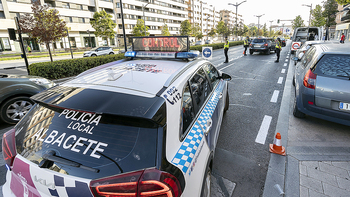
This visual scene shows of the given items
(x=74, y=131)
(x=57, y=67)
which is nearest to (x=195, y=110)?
(x=74, y=131)

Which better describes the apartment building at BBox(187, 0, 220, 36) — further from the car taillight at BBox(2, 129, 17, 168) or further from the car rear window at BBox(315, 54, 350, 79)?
the car taillight at BBox(2, 129, 17, 168)

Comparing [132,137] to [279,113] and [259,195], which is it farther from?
[279,113]

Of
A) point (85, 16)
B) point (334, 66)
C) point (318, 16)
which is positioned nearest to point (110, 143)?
point (334, 66)

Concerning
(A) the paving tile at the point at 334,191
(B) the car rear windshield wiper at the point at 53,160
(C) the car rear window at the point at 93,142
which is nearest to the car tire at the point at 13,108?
(C) the car rear window at the point at 93,142

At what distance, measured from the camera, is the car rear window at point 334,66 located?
369 centimetres

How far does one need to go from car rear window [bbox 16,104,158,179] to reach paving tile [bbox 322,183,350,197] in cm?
248

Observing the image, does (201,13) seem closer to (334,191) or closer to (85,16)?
(85,16)

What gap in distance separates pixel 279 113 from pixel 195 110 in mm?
3696

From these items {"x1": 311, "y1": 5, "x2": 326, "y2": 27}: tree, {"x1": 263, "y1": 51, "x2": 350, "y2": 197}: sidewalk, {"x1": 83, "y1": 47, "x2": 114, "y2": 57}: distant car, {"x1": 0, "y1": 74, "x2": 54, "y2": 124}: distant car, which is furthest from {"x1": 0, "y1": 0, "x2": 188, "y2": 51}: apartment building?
{"x1": 311, "y1": 5, "x2": 326, "y2": 27}: tree

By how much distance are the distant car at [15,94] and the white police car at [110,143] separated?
Answer: 3.34 meters

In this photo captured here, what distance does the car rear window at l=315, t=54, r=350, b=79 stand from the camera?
3.69 metres

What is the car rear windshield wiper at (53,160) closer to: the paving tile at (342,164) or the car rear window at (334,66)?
the paving tile at (342,164)

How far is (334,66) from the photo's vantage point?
383cm

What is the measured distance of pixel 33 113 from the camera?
1.87 m
